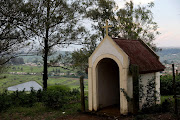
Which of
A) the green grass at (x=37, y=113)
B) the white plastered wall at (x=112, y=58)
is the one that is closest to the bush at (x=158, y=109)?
the white plastered wall at (x=112, y=58)

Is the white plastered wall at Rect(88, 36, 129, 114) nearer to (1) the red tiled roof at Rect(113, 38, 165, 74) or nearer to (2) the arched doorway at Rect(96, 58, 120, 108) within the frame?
(2) the arched doorway at Rect(96, 58, 120, 108)

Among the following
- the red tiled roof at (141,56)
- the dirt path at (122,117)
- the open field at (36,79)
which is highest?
the red tiled roof at (141,56)

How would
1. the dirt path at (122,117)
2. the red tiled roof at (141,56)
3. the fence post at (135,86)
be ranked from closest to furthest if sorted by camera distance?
the dirt path at (122,117)
the fence post at (135,86)
the red tiled roof at (141,56)

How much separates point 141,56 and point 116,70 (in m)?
2.05

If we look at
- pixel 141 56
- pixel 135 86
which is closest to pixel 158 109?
pixel 135 86

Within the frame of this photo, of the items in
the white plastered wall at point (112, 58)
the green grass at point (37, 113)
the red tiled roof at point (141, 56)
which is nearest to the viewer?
the white plastered wall at point (112, 58)

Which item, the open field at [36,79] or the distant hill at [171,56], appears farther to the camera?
the open field at [36,79]

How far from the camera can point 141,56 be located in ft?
34.8

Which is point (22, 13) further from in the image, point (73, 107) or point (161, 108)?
point (161, 108)

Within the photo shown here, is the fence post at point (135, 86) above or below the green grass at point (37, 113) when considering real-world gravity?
above

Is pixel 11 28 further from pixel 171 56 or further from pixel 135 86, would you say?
pixel 171 56

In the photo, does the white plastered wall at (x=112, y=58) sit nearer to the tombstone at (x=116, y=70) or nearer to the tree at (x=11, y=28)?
the tombstone at (x=116, y=70)

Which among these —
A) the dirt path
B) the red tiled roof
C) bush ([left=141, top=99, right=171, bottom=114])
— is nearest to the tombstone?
the red tiled roof

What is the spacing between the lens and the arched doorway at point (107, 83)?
10.9 metres
